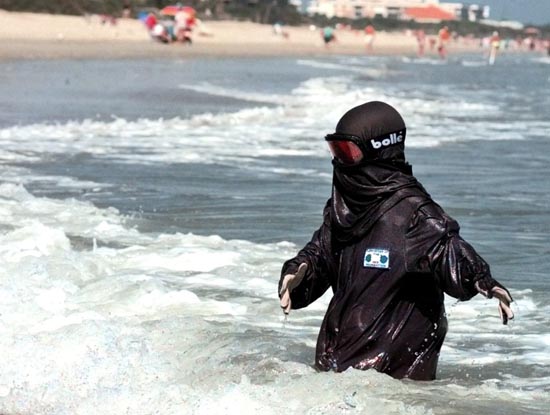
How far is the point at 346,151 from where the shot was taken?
4.53 m

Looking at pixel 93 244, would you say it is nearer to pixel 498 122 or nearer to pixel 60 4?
pixel 498 122

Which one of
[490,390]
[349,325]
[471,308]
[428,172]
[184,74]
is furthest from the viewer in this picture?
[184,74]

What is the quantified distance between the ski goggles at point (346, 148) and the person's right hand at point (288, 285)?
0.43m

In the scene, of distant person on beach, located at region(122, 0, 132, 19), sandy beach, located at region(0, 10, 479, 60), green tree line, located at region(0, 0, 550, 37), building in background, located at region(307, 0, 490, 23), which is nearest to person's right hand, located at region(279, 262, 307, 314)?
sandy beach, located at region(0, 10, 479, 60)

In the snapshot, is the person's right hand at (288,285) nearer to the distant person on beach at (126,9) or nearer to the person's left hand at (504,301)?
A: the person's left hand at (504,301)

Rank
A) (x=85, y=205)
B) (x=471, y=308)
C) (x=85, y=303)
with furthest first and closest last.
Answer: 1. (x=85, y=205)
2. (x=471, y=308)
3. (x=85, y=303)

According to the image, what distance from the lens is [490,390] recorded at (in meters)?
5.28

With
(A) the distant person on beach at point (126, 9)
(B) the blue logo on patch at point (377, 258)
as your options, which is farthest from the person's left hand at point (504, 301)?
(A) the distant person on beach at point (126, 9)

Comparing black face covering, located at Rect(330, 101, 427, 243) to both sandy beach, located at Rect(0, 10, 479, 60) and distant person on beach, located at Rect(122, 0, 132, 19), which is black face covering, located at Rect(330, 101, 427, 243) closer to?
sandy beach, located at Rect(0, 10, 479, 60)

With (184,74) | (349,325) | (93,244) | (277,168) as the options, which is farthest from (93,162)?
(184,74)

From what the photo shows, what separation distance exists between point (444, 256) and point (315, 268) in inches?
21.2

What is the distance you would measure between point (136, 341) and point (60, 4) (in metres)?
69.5

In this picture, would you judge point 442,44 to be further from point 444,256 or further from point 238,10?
point 444,256

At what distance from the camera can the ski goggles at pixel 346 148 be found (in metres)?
4.50
